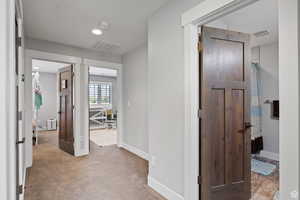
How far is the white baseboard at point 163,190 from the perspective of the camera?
199 cm

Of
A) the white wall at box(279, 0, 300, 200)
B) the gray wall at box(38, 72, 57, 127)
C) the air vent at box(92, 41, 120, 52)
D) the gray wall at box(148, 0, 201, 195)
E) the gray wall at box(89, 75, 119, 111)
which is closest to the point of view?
the white wall at box(279, 0, 300, 200)

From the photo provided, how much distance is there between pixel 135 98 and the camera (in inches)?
156

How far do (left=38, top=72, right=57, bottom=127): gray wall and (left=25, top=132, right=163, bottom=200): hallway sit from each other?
3612 millimetres

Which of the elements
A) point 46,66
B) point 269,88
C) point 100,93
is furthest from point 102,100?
point 269,88

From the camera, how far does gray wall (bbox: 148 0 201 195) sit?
6.44 ft

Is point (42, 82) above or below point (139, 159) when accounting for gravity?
above

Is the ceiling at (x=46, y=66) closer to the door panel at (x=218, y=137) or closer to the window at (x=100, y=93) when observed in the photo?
the window at (x=100, y=93)

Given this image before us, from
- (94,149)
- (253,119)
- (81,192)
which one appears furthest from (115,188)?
(253,119)

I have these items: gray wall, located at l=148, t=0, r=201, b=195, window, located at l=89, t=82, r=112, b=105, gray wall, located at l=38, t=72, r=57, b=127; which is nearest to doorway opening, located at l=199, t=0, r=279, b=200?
gray wall, located at l=148, t=0, r=201, b=195

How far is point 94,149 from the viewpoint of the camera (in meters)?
A: 4.29

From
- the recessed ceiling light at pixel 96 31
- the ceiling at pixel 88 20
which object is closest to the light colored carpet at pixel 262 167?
the ceiling at pixel 88 20

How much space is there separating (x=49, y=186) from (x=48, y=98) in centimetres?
586
